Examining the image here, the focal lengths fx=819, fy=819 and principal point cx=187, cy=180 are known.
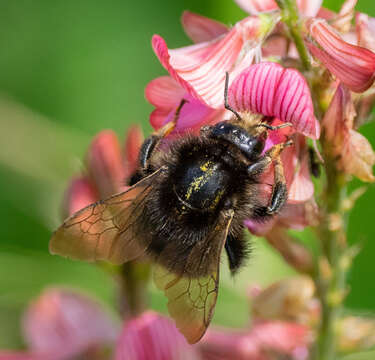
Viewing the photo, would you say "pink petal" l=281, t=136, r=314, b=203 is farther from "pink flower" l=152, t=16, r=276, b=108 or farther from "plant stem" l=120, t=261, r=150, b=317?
"plant stem" l=120, t=261, r=150, b=317

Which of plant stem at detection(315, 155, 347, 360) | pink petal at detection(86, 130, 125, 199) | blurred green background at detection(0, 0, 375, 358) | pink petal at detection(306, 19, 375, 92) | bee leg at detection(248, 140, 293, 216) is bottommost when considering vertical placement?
blurred green background at detection(0, 0, 375, 358)

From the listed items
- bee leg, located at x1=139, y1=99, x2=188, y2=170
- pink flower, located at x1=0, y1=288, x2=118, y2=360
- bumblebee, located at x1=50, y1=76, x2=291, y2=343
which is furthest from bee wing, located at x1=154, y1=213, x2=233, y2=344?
pink flower, located at x1=0, y1=288, x2=118, y2=360

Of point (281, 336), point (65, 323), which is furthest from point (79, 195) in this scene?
point (281, 336)

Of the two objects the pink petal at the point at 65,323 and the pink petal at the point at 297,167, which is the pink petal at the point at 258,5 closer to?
the pink petal at the point at 297,167

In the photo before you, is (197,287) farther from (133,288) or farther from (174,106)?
(133,288)

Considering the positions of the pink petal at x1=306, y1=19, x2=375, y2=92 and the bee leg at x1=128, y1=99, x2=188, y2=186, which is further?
the bee leg at x1=128, y1=99, x2=188, y2=186

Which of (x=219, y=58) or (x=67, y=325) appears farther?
(x=67, y=325)
